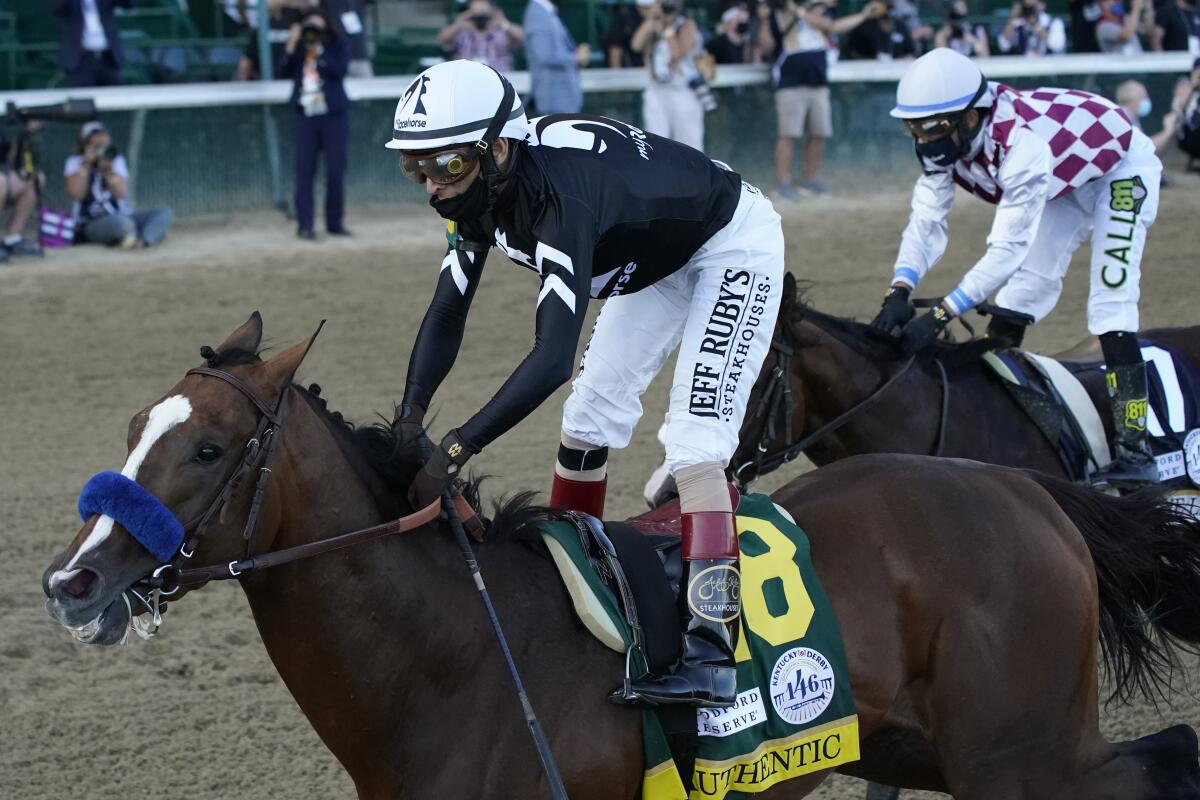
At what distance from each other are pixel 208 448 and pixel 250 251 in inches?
352

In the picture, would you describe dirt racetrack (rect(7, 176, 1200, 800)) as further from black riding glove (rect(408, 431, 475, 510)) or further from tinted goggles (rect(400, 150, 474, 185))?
tinted goggles (rect(400, 150, 474, 185))

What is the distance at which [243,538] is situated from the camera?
9.74 ft

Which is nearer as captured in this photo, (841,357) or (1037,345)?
(841,357)

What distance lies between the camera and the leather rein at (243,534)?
289 cm

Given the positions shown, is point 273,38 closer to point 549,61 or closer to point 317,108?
point 317,108

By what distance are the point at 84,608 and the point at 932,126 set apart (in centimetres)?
380

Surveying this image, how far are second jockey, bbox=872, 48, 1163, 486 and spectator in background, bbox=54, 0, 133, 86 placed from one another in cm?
801

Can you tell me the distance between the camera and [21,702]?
5203 mm

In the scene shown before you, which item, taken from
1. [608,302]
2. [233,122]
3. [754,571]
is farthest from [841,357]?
[233,122]

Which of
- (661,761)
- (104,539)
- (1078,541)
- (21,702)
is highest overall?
(104,539)

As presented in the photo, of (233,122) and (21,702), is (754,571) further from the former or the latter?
(233,122)

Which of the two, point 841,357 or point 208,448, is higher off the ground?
point 208,448

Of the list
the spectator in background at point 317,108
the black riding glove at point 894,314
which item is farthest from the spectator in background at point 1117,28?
the black riding glove at point 894,314

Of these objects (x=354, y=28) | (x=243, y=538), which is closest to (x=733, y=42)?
(x=354, y=28)
